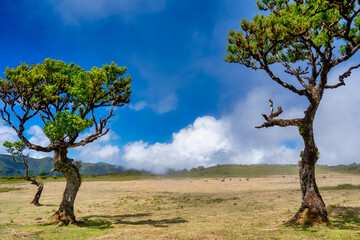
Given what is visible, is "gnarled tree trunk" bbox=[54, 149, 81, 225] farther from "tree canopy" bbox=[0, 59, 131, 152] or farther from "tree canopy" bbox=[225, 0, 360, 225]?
"tree canopy" bbox=[225, 0, 360, 225]

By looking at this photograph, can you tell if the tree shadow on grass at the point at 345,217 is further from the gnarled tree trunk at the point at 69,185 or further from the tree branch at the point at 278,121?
the gnarled tree trunk at the point at 69,185

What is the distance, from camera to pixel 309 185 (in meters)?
15.4

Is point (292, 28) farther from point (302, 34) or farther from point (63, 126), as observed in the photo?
point (63, 126)

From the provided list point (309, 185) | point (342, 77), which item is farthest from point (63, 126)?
point (342, 77)

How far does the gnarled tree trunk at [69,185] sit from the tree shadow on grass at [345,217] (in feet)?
65.7

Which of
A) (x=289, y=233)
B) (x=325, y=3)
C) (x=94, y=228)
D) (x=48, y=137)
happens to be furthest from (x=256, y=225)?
(x=48, y=137)

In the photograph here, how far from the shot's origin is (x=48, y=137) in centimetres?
1633

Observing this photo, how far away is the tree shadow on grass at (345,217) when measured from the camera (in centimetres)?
1405

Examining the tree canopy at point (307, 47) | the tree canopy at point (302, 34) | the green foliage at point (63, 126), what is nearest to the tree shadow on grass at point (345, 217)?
the tree canopy at point (307, 47)

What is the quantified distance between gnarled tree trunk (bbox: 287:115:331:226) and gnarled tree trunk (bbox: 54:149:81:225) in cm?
1721

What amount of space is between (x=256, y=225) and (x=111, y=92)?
17642mm

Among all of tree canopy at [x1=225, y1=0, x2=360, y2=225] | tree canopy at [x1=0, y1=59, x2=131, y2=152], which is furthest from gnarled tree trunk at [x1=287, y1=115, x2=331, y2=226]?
tree canopy at [x1=0, y1=59, x2=131, y2=152]

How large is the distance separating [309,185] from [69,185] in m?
19.4

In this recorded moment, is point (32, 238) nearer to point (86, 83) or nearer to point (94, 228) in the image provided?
point (94, 228)
